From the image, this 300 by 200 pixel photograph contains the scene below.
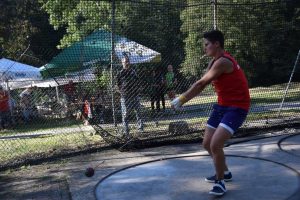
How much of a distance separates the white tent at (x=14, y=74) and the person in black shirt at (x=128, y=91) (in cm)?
209

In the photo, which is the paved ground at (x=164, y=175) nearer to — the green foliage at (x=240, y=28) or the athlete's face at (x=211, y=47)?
the athlete's face at (x=211, y=47)

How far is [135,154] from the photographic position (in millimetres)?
8141

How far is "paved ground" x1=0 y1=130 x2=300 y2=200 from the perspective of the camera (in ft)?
18.6

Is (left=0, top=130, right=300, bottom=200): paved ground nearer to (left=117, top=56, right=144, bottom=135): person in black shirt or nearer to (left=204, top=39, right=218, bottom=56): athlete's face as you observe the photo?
(left=117, top=56, right=144, bottom=135): person in black shirt

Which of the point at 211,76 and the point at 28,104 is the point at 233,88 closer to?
the point at 211,76

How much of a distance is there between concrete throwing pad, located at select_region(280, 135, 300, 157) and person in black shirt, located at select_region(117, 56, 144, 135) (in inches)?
110

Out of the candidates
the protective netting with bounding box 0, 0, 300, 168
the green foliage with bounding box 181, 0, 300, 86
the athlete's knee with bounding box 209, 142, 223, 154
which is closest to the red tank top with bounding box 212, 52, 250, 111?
the athlete's knee with bounding box 209, 142, 223, 154

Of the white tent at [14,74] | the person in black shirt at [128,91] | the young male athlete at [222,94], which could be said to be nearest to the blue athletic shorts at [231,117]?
the young male athlete at [222,94]

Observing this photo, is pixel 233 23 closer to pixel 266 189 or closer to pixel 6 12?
pixel 6 12

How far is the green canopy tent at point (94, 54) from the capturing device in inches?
355

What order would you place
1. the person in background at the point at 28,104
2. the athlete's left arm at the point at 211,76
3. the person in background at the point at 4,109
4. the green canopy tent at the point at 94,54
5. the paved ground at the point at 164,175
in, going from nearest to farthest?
the athlete's left arm at the point at 211,76 < the paved ground at the point at 164,175 < the green canopy tent at the point at 94,54 < the person in background at the point at 4,109 < the person in background at the point at 28,104

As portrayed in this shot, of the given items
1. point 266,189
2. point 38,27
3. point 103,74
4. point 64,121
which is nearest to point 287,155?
point 266,189

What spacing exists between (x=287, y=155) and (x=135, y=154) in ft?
8.23

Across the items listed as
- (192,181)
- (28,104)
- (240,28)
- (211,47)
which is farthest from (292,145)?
(28,104)
